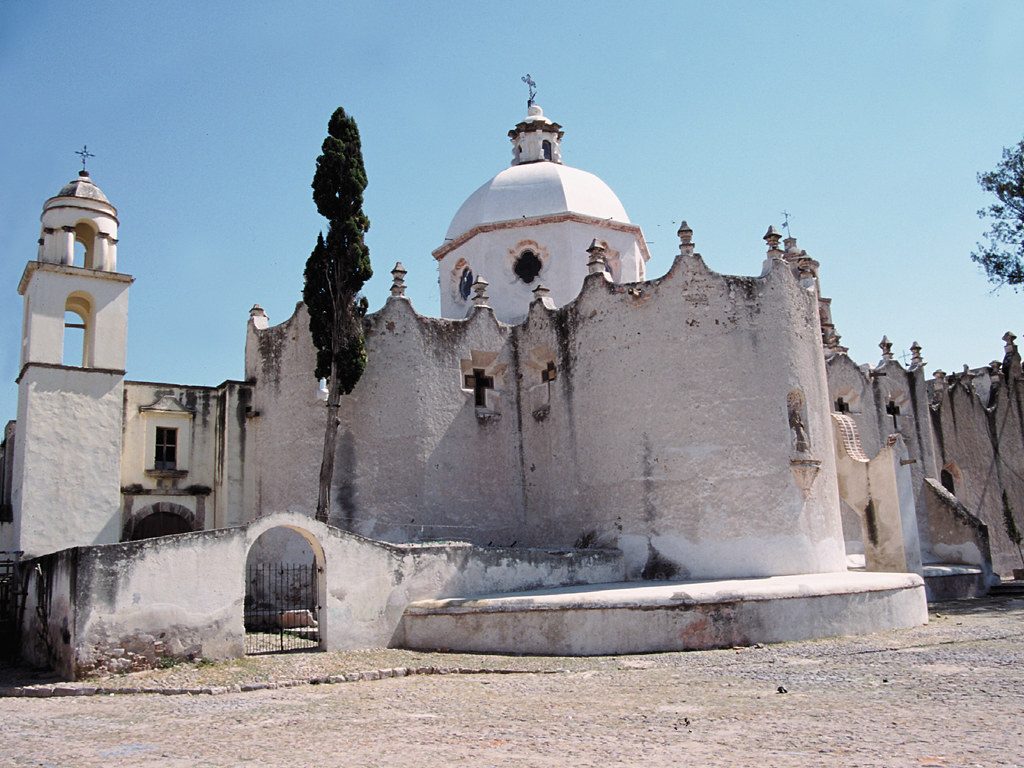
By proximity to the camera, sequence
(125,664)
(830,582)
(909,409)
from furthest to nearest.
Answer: (909,409) → (830,582) → (125,664)

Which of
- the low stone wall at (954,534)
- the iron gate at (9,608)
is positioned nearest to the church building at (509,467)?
the iron gate at (9,608)

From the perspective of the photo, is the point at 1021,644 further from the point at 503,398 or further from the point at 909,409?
the point at 909,409

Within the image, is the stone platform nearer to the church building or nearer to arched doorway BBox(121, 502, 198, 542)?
the church building

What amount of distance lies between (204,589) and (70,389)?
27.0ft

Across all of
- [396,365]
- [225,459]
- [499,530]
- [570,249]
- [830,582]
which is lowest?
[830,582]

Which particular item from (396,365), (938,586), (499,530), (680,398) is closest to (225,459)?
(396,365)

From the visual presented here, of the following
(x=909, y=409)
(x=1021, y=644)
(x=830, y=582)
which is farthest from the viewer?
(x=909, y=409)

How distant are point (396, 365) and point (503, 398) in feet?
9.21

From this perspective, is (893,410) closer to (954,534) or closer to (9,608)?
(954,534)

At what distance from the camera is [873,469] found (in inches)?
845

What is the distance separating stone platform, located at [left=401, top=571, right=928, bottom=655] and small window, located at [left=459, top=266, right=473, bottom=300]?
11.8 metres

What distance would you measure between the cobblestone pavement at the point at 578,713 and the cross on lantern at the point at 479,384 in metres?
8.24

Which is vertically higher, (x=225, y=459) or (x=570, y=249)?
(x=570, y=249)

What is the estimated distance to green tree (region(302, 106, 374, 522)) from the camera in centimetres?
2005
